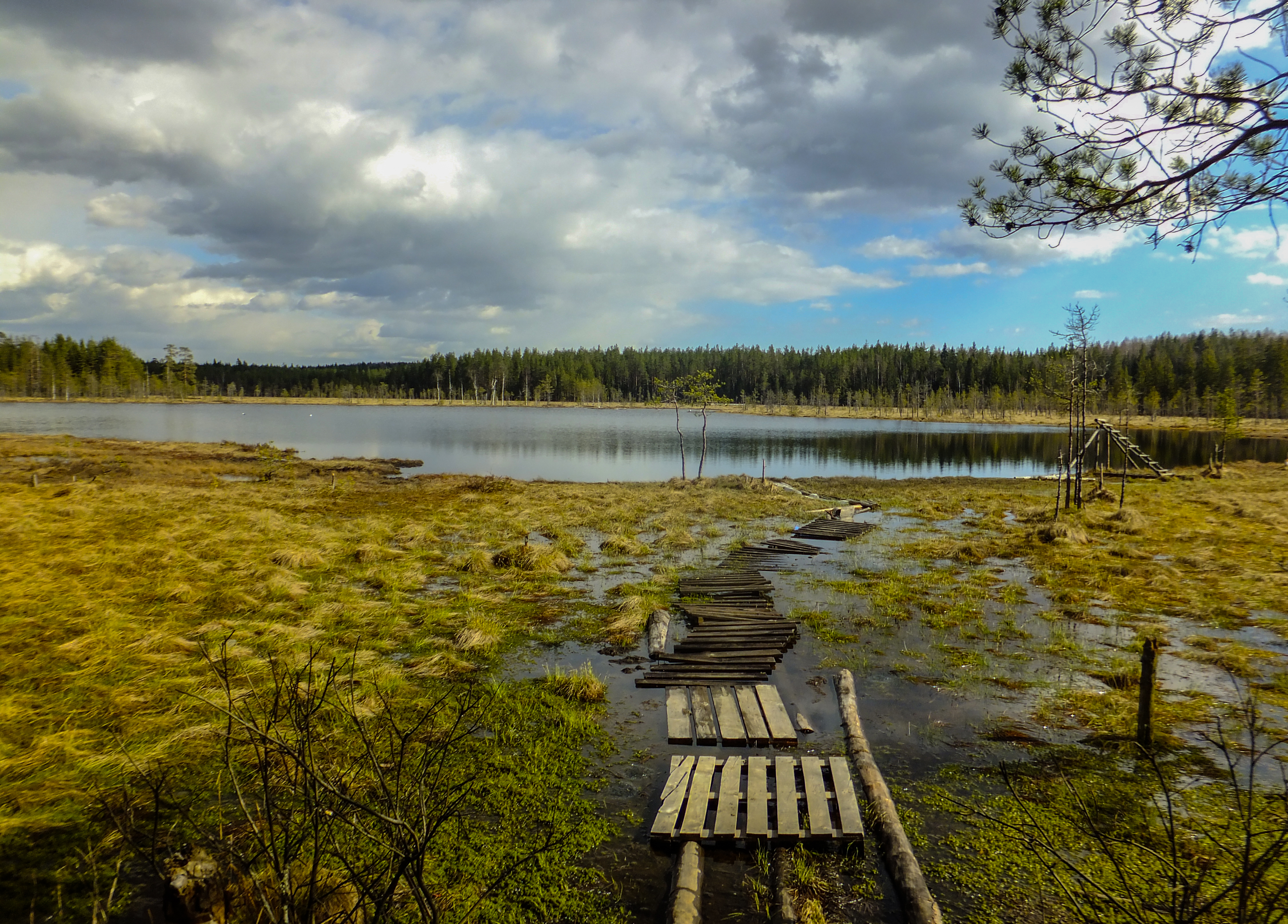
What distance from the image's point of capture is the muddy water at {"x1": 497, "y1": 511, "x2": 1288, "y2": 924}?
5953 mm

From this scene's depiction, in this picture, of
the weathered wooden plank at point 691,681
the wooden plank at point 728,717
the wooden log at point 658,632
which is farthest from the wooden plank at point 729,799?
the wooden log at point 658,632

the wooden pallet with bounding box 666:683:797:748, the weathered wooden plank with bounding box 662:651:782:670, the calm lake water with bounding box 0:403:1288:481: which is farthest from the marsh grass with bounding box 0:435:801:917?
the calm lake water with bounding box 0:403:1288:481

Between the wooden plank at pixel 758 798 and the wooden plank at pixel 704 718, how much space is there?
0.78 meters

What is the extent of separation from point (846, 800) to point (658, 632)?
5529 millimetres

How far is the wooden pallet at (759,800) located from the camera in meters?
6.19

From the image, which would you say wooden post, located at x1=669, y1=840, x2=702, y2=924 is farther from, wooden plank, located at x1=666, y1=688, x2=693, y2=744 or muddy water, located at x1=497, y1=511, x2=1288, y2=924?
wooden plank, located at x1=666, y1=688, x2=693, y2=744

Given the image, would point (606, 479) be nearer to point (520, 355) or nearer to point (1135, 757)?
point (1135, 757)

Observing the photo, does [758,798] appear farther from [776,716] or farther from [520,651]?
[520,651]

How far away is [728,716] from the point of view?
870 centimetres

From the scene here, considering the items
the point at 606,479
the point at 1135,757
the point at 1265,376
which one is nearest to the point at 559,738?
the point at 1135,757

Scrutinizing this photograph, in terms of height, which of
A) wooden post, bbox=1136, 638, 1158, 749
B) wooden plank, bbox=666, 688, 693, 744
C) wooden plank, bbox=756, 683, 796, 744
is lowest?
wooden plank, bbox=666, 688, 693, 744

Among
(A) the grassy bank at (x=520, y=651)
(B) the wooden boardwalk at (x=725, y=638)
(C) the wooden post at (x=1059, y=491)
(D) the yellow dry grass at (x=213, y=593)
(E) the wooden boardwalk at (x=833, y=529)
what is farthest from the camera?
(C) the wooden post at (x=1059, y=491)

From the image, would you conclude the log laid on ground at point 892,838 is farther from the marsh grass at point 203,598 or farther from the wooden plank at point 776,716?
the marsh grass at point 203,598

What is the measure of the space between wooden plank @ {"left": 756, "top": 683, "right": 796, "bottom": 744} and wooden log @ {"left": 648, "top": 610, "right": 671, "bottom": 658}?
2.07 meters
